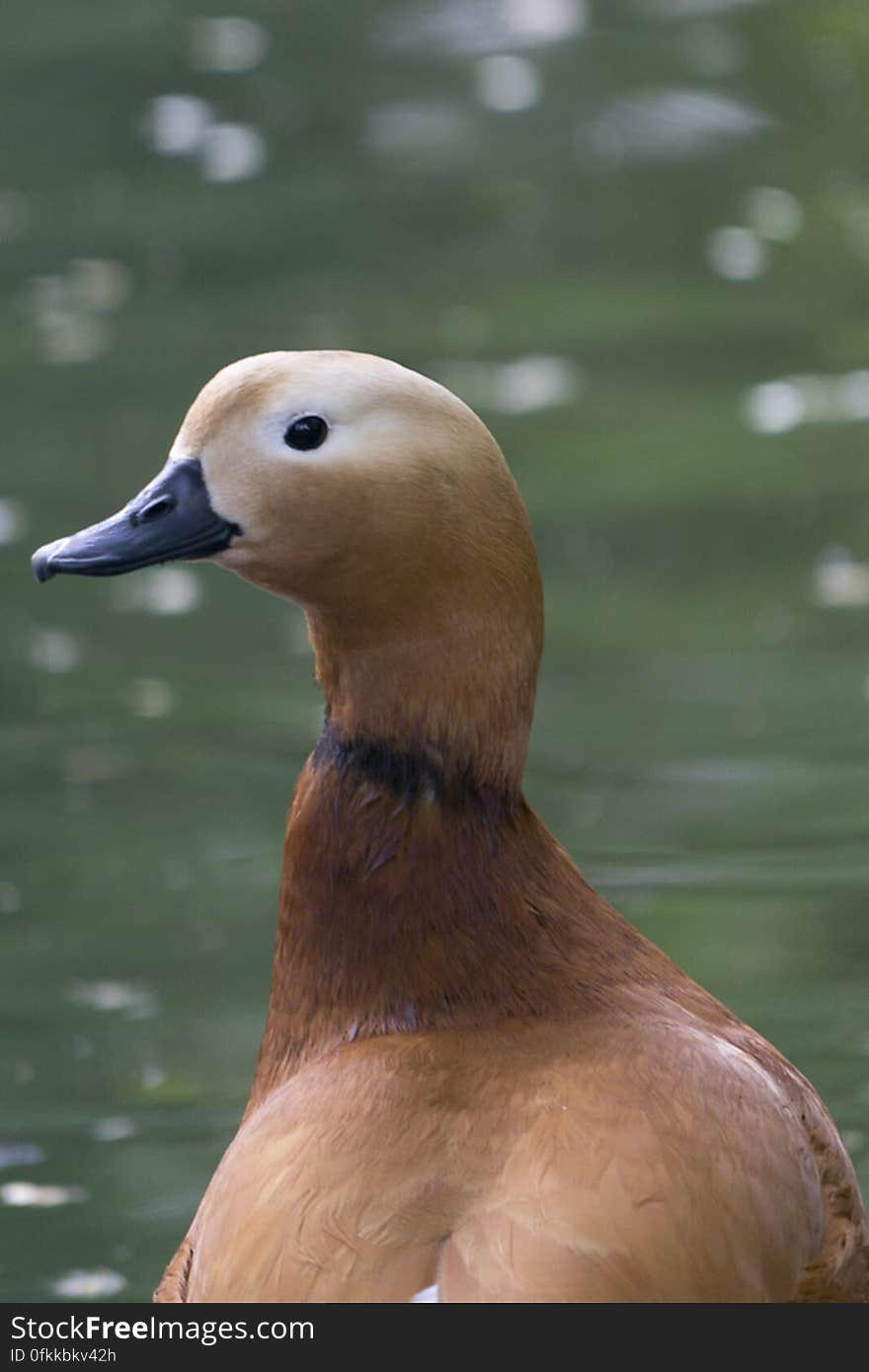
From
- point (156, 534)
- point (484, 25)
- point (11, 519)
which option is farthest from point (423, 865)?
point (484, 25)

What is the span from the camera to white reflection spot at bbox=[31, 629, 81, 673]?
6.78m

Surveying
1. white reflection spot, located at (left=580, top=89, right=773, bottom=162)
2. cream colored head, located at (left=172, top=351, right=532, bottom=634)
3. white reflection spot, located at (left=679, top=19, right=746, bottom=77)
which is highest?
white reflection spot, located at (left=679, top=19, right=746, bottom=77)

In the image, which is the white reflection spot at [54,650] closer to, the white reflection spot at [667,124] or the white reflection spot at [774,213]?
the white reflection spot at [774,213]

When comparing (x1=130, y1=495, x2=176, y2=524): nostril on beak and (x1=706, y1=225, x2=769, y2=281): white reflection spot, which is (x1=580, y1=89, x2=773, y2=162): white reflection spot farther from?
(x1=130, y1=495, x2=176, y2=524): nostril on beak

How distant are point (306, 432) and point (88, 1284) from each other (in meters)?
1.64

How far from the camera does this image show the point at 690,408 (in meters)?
8.29

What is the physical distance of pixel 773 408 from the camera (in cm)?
827

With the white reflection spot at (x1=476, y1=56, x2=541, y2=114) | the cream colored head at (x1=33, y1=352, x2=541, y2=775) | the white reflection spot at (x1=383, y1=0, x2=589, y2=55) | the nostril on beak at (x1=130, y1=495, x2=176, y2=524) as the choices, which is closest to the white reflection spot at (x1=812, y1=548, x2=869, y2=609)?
the cream colored head at (x1=33, y1=352, x2=541, y2=775)

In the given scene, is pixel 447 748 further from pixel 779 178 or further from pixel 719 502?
pixel 779 178

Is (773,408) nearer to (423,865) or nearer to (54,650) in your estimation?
(54,650)

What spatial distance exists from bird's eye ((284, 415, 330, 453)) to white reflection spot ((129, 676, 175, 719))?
3.13 m
